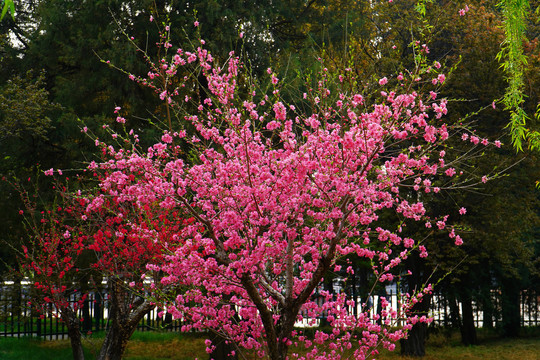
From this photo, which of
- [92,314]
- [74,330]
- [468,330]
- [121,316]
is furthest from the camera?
A: [92,314]

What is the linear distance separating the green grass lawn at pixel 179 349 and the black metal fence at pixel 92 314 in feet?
1.71

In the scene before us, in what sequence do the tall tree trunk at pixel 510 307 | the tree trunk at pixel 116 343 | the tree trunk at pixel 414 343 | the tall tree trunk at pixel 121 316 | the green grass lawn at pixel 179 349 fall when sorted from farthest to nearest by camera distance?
the tall tree trunk at pixel 510 307 < the tree trunk at pixel 414 343 < the green grass lawn at pixel 179 349 < the tree trunk at pixel 116 343 < the tall tree trunk at pixel 121 316

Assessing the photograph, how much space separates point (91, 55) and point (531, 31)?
1171cm

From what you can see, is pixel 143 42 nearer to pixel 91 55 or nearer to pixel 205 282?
pixel 91 55

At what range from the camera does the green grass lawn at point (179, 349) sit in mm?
13640

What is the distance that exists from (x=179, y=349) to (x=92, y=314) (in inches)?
210

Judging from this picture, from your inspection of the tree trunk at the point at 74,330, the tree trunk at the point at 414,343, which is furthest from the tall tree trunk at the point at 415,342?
the tree trunk at the point at 74,330

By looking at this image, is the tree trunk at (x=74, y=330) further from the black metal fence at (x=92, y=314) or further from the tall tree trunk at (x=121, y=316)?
the tall tree trunk at (x=121, y=316)

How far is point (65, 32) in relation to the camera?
15992 millimetres

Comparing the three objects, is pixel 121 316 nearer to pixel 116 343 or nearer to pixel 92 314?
pixel 116 343

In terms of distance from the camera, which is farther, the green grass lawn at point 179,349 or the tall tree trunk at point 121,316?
the green grass lawn at point 179,349

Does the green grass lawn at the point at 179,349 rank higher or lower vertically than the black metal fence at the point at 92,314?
lower

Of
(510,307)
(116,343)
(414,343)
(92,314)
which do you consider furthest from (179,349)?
(510,307)

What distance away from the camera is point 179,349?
15359 mm
